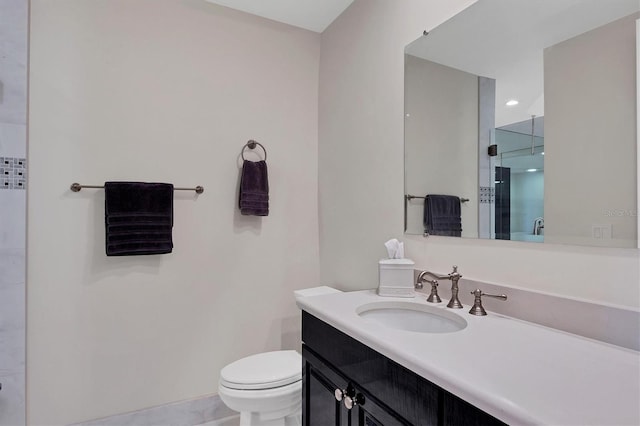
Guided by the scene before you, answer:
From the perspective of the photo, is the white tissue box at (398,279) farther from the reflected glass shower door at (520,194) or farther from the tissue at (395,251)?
the reflected glass shower door at (520,194)

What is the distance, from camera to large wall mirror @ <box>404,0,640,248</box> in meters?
0.92

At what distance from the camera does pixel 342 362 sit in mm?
1120

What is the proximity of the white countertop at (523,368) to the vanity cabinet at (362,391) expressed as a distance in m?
0.05

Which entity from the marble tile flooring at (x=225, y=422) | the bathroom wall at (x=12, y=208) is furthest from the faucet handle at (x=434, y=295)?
the bathroom wall at (x=12, y=208)

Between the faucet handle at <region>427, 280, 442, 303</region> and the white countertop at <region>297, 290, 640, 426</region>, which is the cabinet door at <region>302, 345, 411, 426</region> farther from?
the faucet handle at <region>427, 280, 442, 303</region>

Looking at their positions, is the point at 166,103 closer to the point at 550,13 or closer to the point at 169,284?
the point at 169,284

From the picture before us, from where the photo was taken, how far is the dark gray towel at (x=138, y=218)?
68.2 inches

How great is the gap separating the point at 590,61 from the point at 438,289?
90cm

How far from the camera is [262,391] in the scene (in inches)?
60.8

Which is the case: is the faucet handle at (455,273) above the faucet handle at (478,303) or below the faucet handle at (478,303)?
above

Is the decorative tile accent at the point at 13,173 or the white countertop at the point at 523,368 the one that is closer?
the white countertop at the point at 523,368

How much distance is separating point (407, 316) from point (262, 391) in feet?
2.46

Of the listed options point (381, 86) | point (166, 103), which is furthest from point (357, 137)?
point (166, 103)

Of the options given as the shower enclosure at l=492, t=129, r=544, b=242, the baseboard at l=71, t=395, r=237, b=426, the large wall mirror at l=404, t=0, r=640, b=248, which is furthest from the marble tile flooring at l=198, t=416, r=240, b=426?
the shower enclosure at l=492, t=129, r=544, b=242
